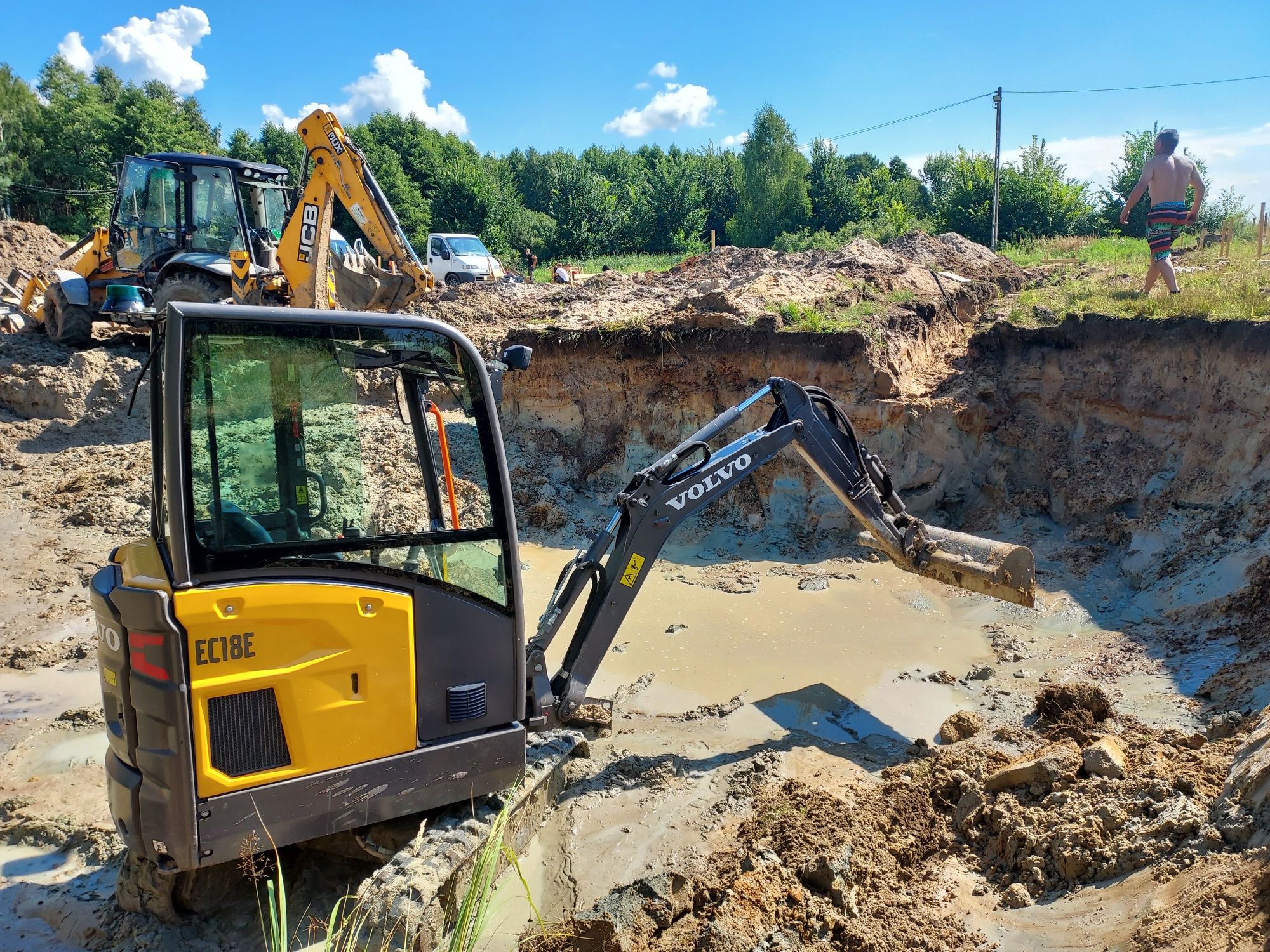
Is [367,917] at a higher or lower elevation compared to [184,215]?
lower

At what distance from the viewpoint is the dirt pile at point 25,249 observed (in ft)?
58.9

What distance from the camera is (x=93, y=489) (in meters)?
9.29

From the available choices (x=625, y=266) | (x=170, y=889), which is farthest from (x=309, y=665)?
(x=625, y=266)

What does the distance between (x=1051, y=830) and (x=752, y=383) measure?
713 cm

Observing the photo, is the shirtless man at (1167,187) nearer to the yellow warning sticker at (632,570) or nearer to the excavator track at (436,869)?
the yellow warning sticker at (632,570)

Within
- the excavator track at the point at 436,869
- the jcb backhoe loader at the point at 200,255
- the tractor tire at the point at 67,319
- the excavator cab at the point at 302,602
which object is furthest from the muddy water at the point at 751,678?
→ the tractor tire at the point at 67,319

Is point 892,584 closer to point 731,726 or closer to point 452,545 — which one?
point 731,726

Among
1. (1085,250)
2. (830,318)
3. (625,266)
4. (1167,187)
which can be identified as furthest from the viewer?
(625,266)

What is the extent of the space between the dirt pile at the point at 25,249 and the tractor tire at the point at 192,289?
8.26m

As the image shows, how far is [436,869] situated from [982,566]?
3934 millimetres

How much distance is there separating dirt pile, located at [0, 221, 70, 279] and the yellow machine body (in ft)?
60.1

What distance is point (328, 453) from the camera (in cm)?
376

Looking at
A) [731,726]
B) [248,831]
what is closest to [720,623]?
[731,726]

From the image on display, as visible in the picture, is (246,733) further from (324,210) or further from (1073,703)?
(324,210)
